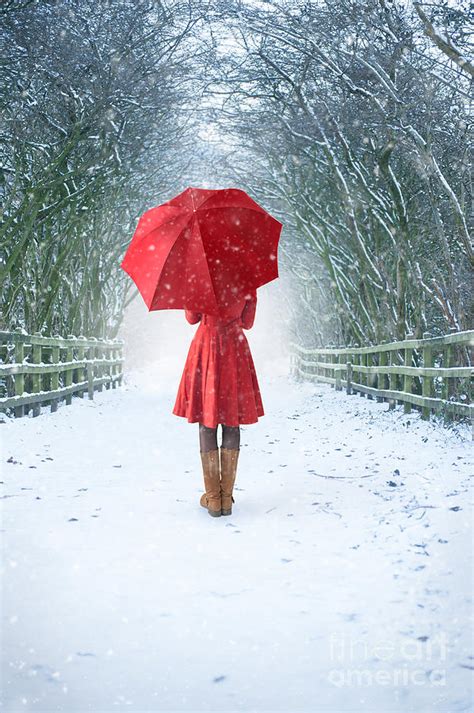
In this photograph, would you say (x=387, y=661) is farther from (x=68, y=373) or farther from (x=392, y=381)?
(x=68, y=373)

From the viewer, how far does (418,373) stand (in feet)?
34.0

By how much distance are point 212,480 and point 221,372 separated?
0.80 m

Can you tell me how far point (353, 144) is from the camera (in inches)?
569

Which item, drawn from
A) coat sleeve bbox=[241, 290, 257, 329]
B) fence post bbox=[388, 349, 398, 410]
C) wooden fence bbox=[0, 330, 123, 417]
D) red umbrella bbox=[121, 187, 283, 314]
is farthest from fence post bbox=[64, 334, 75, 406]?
red umbrella bbox=[121, 187, 283, 314]

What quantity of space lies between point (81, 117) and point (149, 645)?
10718 mm

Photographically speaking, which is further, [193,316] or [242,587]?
[193,316]

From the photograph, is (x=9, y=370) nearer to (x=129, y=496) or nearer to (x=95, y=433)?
(x=95, y=433)

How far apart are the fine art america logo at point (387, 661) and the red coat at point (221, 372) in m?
2.37

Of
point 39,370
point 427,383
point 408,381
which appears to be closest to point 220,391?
point 427,383

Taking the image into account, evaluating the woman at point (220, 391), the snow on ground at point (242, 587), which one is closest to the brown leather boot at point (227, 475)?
the woman at point (220, 391)

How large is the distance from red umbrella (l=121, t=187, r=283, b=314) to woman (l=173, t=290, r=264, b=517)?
0.23 meters

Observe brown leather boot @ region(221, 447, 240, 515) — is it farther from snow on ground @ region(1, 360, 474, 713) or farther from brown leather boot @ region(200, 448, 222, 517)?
snow on ground @ region(1, 360, 474, 713)

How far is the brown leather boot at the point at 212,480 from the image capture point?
5.44m

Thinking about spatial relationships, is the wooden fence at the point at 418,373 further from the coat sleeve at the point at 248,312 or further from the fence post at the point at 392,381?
the coat sleeve at the point at 248,312
